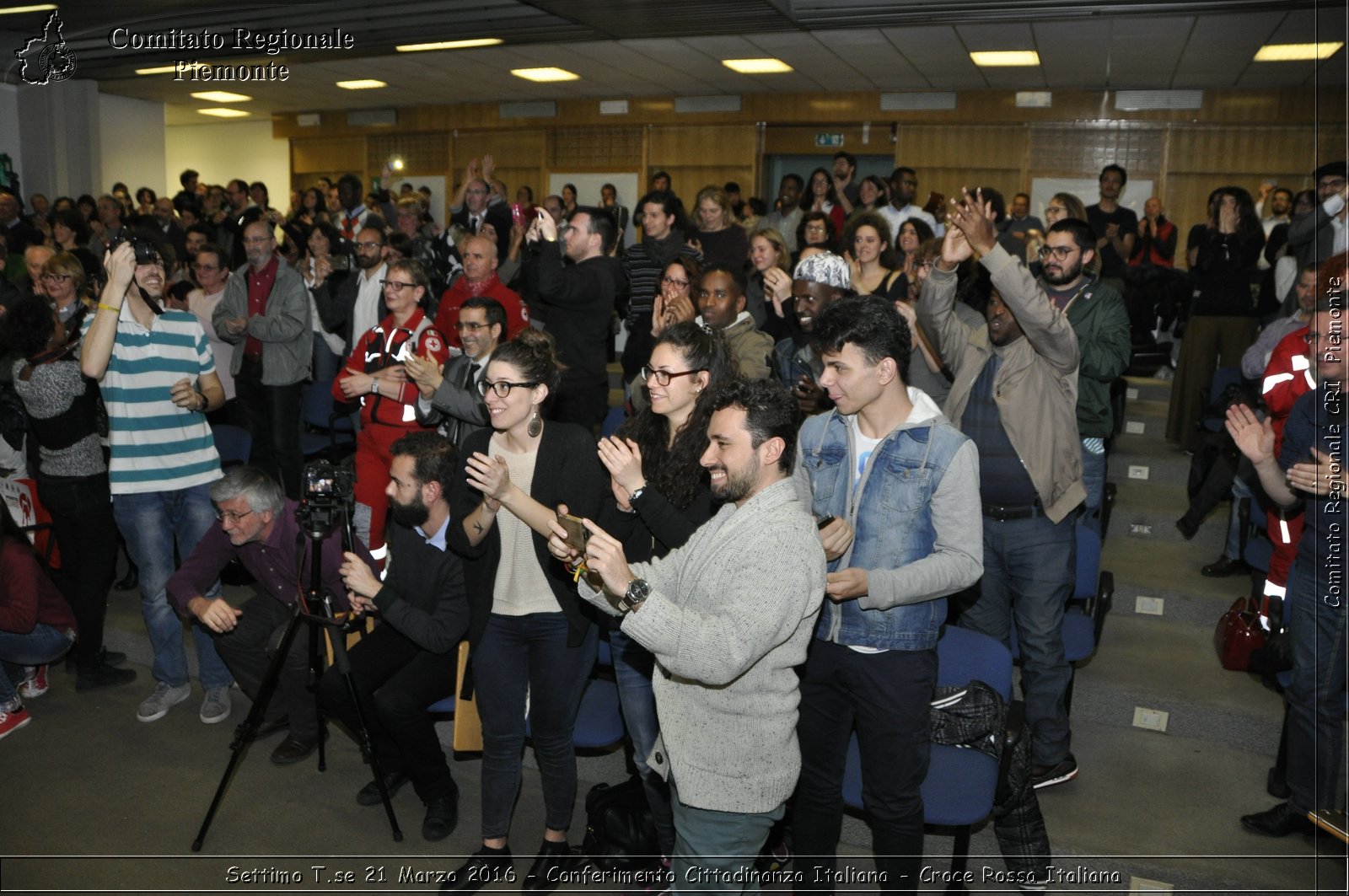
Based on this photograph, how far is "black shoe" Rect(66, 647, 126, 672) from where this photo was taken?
4297mm

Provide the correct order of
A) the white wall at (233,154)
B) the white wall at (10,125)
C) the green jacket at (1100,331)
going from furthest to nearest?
the white wall at (233,154) → the white wall at (10,125) → the green jacket at (1100,331)

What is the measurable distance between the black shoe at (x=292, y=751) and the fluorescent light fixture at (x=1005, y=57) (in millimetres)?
8408

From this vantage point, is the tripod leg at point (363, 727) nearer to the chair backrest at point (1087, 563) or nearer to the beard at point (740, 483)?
→ the beard at point (740, 483)

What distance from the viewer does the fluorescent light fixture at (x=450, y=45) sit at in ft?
A: 29.5

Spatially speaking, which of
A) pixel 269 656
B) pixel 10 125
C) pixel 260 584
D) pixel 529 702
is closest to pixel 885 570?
pixel 529 702

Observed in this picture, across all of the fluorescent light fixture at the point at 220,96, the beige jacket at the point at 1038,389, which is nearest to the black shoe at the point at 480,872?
the beige jacket at the point at 1038,389

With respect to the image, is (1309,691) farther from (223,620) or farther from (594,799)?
(223,620)

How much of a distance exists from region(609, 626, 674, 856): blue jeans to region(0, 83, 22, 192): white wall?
12.2 meters

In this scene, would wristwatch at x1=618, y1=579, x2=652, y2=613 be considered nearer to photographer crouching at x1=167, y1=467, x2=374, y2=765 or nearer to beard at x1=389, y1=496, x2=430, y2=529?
beard at x1=389, y1=496, x2=430, y2=529

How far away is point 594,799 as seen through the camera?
299cm

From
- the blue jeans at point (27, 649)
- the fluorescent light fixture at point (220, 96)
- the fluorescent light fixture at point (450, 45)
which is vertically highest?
the fluorescent light fixture at point (220, 96)

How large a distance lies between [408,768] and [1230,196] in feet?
20.5

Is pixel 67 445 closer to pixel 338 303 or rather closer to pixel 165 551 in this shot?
pixel 165 551

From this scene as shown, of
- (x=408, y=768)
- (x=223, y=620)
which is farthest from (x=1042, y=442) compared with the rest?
(x=223, y=620)
